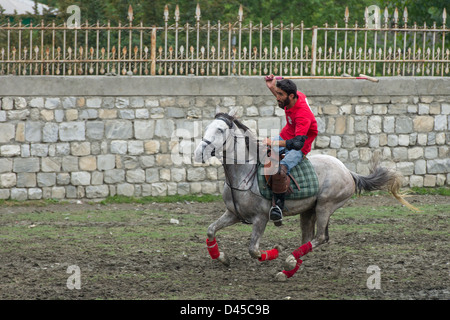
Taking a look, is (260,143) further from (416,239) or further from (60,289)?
(416,239)

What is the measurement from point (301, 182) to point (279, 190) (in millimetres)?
352

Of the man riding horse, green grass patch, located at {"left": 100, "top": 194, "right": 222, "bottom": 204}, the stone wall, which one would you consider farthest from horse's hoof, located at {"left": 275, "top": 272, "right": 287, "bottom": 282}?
green grass patch, located at {"left": 100, "top": 194, "right": 222, "bottom": 204}

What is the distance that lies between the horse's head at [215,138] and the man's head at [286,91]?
1.93 ft

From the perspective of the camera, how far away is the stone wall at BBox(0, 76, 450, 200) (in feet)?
41.4

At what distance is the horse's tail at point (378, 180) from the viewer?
27.4 feet

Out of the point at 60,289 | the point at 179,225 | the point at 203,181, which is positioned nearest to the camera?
the point at 60,289

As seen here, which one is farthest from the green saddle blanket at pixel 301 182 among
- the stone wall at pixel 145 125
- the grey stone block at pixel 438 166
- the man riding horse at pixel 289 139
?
the grey stone block at pixel 438 166

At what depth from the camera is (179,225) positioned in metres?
11.0

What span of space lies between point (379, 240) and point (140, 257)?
11.5 ft

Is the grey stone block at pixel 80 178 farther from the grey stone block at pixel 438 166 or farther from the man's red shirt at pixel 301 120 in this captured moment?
the grey stone block at pixel 438 166

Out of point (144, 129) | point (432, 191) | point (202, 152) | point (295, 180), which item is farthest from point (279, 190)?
point (432, 191)

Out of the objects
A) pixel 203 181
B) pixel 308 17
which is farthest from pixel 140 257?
pixel 308 17

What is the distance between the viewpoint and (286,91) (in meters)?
7.45

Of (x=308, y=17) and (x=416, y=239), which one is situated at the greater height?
(x=308, y=17)
